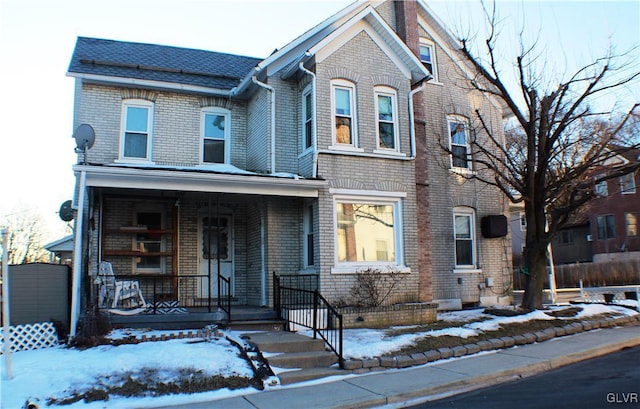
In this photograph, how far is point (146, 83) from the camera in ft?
42.8

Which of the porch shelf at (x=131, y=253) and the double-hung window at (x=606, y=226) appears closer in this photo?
the porch shelf at (x=131, y=253)

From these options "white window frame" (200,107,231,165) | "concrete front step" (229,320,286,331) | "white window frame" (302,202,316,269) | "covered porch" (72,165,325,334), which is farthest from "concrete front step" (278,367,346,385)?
"white window frame" (200,107,231,165)

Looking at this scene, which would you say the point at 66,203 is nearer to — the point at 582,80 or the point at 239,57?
the point at 239,57

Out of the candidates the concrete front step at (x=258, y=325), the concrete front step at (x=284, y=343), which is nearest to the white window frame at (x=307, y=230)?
the concrete front step at (x=258, y=325)

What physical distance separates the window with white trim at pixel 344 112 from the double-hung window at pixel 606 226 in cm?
2940

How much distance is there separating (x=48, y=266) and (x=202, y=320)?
122 inches

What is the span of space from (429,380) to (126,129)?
968cm

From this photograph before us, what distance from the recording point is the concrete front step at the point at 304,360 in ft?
26.7

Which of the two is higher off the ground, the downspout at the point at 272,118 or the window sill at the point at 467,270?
the downspout at the point at 272,118

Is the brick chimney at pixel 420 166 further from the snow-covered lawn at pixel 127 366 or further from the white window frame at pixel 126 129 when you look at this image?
the white window frame at pixel 126 129

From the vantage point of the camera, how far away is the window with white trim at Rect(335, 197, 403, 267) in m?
12.1

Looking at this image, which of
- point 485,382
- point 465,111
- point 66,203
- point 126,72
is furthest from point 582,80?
point 66,203

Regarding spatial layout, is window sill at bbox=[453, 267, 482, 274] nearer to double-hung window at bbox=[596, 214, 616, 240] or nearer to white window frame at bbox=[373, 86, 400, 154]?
white window frame at bbox=[373, 86, 400, 154]

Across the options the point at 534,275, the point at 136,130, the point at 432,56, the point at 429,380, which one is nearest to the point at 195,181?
the point at 136,130
